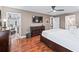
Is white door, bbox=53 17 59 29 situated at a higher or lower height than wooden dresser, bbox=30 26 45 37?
higher

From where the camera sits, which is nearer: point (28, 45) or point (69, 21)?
point (69, 21)

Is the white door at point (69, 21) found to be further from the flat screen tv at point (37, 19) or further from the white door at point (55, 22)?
the flat screen tv at point (37, 19)

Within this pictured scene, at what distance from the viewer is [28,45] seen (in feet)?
5.46

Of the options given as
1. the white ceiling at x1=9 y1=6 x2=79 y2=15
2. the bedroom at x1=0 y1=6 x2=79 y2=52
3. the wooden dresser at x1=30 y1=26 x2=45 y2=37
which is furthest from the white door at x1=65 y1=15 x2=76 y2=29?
the wooden dresser at x1=30 y1=26 x2=45 y2=37

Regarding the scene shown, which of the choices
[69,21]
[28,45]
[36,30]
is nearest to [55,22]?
[69,21]

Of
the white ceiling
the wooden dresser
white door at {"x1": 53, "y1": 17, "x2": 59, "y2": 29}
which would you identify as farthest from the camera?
the wooden dresser

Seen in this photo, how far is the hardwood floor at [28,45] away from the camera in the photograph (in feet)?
4.92

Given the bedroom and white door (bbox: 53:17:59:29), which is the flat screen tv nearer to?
the bedroom

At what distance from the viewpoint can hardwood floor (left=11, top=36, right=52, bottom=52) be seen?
150cm

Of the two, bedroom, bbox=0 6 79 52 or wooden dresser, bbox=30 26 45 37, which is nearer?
bedroom, bbox=0 6 79 52

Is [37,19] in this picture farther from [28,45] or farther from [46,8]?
[28,45]

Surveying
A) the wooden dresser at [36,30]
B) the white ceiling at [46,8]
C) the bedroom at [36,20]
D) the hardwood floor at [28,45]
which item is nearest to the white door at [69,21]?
the bedroom at [36,20]

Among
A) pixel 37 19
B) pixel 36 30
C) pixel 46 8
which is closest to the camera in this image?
pixel 46 8
